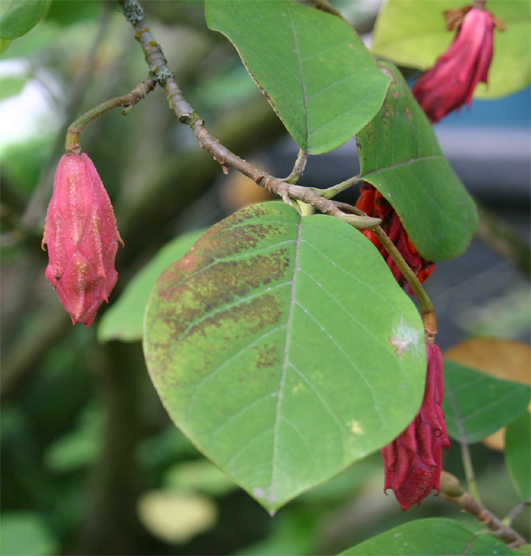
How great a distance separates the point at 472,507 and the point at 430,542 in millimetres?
79

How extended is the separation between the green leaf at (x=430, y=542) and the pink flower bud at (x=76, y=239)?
0.30m

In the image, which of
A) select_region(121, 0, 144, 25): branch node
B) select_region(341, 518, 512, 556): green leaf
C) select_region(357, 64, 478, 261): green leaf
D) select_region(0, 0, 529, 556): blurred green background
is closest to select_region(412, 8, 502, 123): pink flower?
select_region(357, 64, 478, 261): green leaf

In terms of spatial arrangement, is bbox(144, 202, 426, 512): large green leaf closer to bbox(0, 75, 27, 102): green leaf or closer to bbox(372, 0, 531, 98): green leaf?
bbox(372, 0, 531, 98): green leaf

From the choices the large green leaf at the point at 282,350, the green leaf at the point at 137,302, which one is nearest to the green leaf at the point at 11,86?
the green leaf at the point at 137,302

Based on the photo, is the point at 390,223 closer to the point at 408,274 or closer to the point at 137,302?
the point at 408,274

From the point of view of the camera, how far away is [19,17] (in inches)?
17.5

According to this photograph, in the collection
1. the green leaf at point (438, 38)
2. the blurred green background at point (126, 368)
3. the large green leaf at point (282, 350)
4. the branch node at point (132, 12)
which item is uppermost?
the branch node at point (132, 12)

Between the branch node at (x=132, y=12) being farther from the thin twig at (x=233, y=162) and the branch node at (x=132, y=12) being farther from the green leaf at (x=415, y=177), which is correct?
the green leaf at (x=415, y=177)

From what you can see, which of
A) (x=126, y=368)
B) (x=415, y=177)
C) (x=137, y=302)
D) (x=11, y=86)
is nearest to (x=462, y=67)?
(x=415, y=177)

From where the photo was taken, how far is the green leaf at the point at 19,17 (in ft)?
1.45

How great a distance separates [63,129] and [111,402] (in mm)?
880

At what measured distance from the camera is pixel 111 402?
5.85ft

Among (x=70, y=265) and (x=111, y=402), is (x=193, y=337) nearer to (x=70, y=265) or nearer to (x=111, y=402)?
(x=70, y=265)

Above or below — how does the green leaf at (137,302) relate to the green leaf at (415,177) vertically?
below
